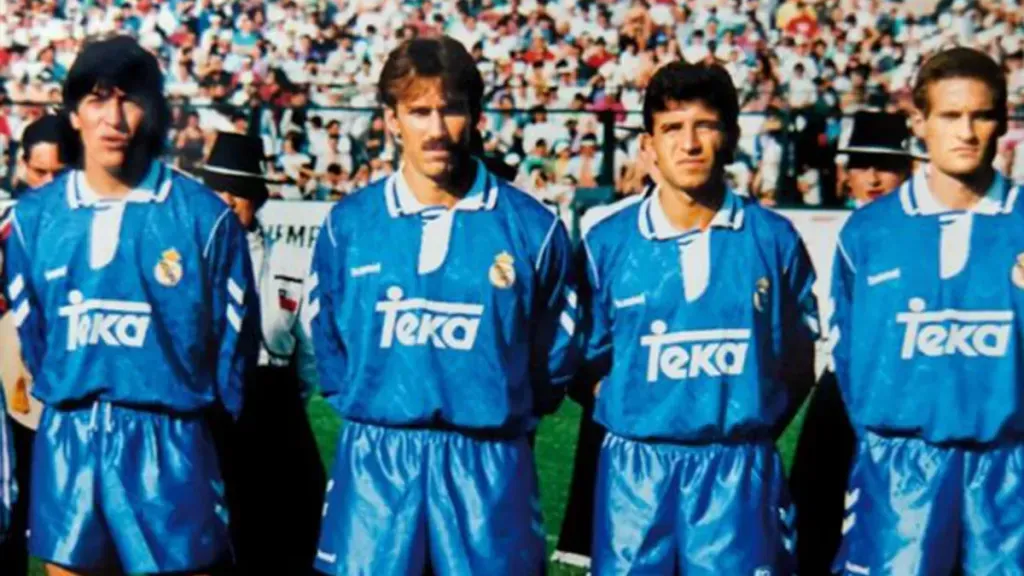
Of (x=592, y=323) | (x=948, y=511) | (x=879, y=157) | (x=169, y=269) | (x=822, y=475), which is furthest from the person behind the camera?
(x=879, y=157)

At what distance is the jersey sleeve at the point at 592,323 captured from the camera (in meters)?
4.79

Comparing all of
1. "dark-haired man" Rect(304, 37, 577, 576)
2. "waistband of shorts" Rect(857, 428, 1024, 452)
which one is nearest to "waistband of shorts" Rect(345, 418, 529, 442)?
"dark-haired man" Rect(304, 37, 577, 576)

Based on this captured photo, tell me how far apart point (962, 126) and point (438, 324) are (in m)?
1.49

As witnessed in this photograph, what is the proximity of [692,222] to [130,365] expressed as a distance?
1.57 meters

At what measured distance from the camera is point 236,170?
5.88 meters

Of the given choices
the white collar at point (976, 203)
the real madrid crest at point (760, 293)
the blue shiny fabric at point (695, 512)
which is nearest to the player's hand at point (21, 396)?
the blue shiny fabric at point (695, 512)

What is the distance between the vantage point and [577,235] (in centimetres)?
1044

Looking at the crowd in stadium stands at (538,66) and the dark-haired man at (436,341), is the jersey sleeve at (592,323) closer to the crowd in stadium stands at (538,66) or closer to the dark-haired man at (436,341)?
the dark-haired man at (436,341)

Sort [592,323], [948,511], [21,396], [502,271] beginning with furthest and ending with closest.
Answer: [21,396] < [592,323] < [502,271] < [948,511]

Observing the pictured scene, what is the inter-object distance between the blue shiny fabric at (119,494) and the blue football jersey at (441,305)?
1.54ft

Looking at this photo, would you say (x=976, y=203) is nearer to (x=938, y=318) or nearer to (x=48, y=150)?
(x=938, y=318)

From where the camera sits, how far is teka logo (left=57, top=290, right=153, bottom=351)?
4637 mm

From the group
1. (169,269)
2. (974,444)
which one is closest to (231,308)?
(169,269)

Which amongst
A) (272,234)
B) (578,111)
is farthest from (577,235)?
(272,234)
